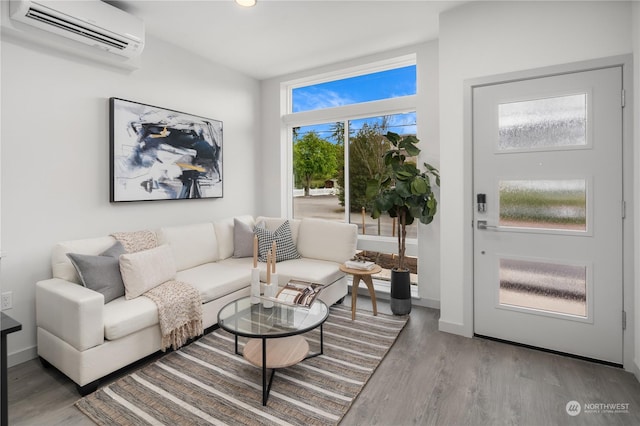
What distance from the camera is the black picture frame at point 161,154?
3057mm

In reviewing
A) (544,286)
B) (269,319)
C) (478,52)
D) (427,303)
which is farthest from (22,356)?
(478,52)

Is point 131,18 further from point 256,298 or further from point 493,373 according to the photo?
point 493,373

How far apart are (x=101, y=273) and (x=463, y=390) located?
263cm

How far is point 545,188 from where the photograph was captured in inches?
104

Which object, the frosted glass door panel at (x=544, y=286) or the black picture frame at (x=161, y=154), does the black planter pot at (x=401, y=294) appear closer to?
the frosted glass door panel at (x=544, y=286)

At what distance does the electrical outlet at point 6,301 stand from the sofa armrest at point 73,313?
0.28 metres

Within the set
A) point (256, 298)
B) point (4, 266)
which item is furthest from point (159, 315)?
point (4, 266)

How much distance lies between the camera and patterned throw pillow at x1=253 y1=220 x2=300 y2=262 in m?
3.72

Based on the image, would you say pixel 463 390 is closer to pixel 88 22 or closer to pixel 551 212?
pixel 551 212

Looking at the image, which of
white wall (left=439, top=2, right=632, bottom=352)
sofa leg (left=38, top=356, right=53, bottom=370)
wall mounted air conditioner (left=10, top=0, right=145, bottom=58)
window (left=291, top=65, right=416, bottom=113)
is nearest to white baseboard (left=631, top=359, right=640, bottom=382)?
white wall (left=439, top=2, right=632, bottom=352)

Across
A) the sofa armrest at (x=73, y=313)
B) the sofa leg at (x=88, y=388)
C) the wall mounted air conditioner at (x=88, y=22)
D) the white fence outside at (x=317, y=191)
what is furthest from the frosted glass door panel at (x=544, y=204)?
the wall mounted air conditioner at (x=88, y=22)

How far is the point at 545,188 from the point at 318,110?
2.80 meters

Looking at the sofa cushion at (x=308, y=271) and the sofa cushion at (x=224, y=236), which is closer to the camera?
the sofa cushion at (x=308, y=271)

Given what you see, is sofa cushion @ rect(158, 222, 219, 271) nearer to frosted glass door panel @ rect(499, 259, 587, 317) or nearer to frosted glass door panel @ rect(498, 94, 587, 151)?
frosted glass door panel @ rect(499, 259, 587, 317)
